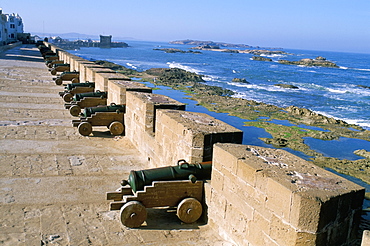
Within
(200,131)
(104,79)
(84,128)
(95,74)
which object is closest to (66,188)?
(200,131)

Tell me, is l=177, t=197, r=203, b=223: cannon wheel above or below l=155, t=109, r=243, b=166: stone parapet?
below

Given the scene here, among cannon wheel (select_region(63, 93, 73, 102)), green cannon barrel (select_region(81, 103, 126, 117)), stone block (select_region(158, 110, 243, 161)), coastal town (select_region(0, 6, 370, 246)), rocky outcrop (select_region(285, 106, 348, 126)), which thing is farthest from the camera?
rocky outcrop (select_region(285, 106, 348, 126))

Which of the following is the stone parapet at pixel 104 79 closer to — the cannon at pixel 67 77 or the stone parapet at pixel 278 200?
the cannon at pixel 67 77

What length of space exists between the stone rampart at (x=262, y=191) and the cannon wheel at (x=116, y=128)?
266 centimetres

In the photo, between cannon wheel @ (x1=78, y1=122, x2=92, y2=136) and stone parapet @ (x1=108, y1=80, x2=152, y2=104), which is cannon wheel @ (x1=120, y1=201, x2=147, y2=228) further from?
stone parapet @ (x1=108, y1=80, x2=152, y2=104)

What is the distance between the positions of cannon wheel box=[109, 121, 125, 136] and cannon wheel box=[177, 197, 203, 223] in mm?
4085

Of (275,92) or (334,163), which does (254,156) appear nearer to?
(334,163)

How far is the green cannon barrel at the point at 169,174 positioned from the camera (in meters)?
4.25

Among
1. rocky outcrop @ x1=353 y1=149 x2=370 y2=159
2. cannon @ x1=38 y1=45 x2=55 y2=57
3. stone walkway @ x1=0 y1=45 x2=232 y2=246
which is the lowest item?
rocky outcrop @ x1=353 y1=149 x2=370 y2=159

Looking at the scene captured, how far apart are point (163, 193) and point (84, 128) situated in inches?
158

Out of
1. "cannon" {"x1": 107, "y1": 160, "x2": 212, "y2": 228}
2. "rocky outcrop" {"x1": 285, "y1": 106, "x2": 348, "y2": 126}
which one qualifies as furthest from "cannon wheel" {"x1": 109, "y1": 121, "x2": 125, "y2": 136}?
"rocky outcrop" {"x1": 285, "y1": 106, "x2": 348, "y2": 126}

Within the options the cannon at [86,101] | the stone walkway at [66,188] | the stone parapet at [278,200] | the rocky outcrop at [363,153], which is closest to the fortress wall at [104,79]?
the cannon at [86,101]

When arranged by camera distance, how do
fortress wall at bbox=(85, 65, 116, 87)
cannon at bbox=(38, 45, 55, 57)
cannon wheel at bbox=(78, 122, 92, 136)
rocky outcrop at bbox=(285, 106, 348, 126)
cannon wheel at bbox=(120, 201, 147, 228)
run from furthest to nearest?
cannon at bbox=(38, 45, 55, 57), rocky outcrop at bbox=(285, 106, 348, 126), fortress wall at bbox=(85, 65, 116, 87), cannon wheel at bbox=(78, 122, 92, 136), cannon wheel at bbox=(120, 201, 147, 228)

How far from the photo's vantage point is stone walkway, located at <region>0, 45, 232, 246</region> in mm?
3922
